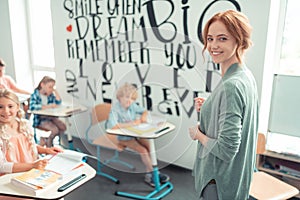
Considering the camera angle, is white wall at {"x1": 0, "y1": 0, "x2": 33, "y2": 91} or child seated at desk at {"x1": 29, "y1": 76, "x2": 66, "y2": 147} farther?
white wall at {"x1": 0, "y1": 0, "x2": 33, "y2": 91}

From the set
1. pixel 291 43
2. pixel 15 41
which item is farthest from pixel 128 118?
pixel 15 41

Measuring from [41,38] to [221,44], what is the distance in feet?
10.7

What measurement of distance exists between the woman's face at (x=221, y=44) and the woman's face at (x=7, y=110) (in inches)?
43.2

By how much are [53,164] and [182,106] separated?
71 centimetres

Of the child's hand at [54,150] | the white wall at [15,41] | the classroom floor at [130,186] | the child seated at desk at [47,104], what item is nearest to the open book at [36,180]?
the child's hand at [54,150]

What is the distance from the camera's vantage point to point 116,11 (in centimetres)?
234

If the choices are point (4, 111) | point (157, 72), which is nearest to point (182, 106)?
point (157, 72)

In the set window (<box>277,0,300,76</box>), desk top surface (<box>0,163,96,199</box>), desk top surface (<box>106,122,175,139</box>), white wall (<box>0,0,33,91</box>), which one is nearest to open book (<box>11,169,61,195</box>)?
desk top surface (<box>0,163,96,199</box>)

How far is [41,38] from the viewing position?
3.73 metres

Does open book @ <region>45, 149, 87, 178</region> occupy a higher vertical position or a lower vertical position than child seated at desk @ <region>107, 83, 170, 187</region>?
lower

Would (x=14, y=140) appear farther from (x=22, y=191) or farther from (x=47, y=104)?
(x=47, y=104)

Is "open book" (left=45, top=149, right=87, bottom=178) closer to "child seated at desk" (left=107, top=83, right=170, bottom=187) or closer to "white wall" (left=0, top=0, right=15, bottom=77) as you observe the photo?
"child seated at desk" (left=107, top=83, right=170, bottom=187)

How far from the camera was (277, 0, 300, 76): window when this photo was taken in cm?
212

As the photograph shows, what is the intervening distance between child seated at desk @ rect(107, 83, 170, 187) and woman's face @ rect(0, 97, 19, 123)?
0.51m
